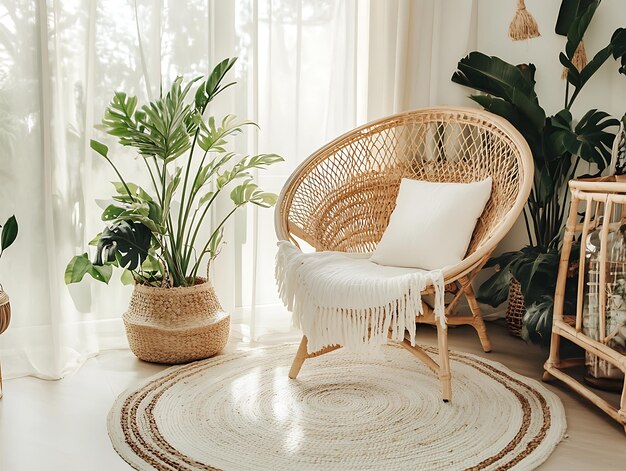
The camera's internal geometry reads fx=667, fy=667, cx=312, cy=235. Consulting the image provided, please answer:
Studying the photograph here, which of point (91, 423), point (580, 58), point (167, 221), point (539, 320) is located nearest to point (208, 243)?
point (167, 221)

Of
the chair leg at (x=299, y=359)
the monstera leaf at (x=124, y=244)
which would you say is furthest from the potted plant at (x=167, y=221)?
the chair leg at (x=299, y=359)

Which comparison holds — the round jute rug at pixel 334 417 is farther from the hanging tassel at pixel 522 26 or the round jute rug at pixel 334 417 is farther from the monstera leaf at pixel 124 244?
the hanging tassel at pixel 522 26

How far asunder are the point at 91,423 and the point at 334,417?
0.70m

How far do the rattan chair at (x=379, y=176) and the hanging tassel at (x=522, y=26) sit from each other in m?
0.47

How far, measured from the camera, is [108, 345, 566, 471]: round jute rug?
1715 millimetres

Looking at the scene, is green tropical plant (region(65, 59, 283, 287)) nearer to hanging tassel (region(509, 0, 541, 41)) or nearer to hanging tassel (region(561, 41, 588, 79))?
hanging tassel (region(509, 0, 541, 41))

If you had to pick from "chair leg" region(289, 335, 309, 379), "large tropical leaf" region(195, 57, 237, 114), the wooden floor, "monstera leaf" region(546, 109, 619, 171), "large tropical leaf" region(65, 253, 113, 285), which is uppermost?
"large tropical leaf" region(195, 57, 237, 114)

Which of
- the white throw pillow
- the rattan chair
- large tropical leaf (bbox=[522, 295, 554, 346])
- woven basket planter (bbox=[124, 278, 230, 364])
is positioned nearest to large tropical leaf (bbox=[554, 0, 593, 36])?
the rattan chair

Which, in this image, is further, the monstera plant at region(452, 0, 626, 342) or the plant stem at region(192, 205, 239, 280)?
the plant stem at region(192, 205, 239, 280)

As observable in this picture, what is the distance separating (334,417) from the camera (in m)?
1.96

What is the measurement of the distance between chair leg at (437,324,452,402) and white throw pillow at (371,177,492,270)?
0.28m

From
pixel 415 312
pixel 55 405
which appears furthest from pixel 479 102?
pixel 55 405

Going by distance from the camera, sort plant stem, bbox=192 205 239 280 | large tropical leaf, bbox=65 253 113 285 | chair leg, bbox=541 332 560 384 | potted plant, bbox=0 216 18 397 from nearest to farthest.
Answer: potted plant, bbox=0 216 18 397 → chair leg, bbox=541 332 560 384 → large tropical leaf, bbox=65 253 113 285 → plant stem, bbox=192 205 239 280

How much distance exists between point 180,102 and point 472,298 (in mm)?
1321
